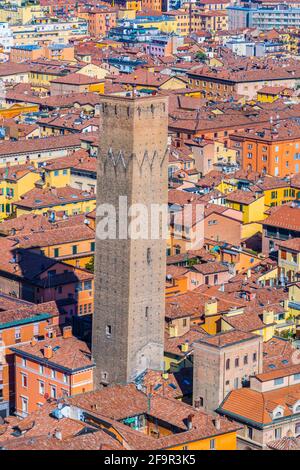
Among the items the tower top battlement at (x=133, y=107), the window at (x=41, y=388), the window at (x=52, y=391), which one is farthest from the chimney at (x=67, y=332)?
the tower top battlement at (x=133, y=107)

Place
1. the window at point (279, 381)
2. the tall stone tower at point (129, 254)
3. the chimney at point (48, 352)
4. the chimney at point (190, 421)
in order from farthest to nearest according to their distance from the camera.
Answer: the chimney at point (48, 352) < the tall stone tower at point (129, 254) < the window at point (279, 381) < the chimney at point (190, 421)

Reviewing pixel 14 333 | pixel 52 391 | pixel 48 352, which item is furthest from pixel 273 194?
pixel 52 391

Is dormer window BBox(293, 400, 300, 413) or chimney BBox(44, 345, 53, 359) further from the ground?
dormer window BBox(293, 400, 300, 413)

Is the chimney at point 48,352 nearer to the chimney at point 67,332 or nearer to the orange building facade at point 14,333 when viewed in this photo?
the chimney at point 67,332

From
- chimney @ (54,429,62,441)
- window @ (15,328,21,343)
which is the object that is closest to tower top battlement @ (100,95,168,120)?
window @ (15,328,21,343)

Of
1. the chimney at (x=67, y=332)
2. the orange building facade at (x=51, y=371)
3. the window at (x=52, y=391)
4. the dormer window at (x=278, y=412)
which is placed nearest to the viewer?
the dormer window at (x=278, y=412)

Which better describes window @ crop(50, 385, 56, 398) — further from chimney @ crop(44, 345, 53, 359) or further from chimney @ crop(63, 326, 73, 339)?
chimney @ crop(63, 326, 73, 339)

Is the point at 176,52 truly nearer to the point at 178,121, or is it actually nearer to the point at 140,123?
the point at 178,121

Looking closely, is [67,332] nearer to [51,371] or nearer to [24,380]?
[24,380]
